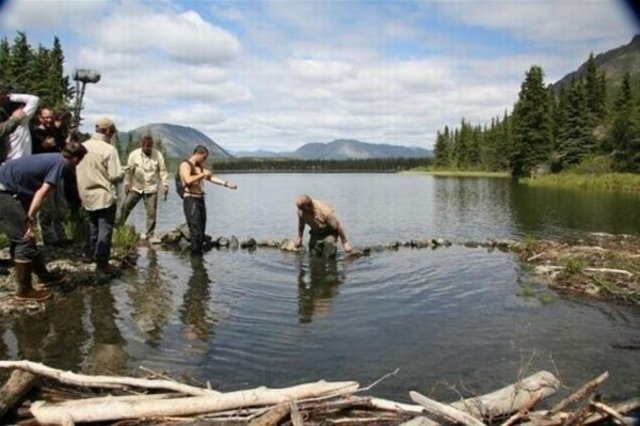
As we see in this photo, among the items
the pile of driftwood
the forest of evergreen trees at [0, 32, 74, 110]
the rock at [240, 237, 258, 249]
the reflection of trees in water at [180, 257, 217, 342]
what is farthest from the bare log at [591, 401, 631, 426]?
the forest of evergreen trees at [0, 32, 74, 110]

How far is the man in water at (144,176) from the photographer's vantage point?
14188mm

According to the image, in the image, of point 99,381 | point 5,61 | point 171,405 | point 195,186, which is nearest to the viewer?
point 171,405

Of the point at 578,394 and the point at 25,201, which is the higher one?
the point at 25,201

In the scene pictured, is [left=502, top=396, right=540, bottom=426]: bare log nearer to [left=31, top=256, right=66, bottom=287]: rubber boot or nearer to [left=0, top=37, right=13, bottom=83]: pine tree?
[left=31, top=256, right=66, bottom=287]: rubber boot

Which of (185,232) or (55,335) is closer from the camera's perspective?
(55,335)

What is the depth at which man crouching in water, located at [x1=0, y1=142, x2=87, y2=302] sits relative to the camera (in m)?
8.33

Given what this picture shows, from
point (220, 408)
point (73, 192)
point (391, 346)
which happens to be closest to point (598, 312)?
point (391, 346)

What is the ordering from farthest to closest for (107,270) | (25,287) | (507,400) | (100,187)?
(107,270) → (100,187) → (25,287) → (507,400)

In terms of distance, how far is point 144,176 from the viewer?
14.4 meters

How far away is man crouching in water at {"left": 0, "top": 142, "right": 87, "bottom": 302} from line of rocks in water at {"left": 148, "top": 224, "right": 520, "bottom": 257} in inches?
257

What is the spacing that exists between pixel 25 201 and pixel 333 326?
4.89 meters

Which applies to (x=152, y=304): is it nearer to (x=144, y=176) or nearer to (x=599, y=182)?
(x=144, y=176)

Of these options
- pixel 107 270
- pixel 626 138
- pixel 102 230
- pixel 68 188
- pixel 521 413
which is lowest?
pixel 521 413

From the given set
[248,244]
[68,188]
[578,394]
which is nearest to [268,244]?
[248,244]
